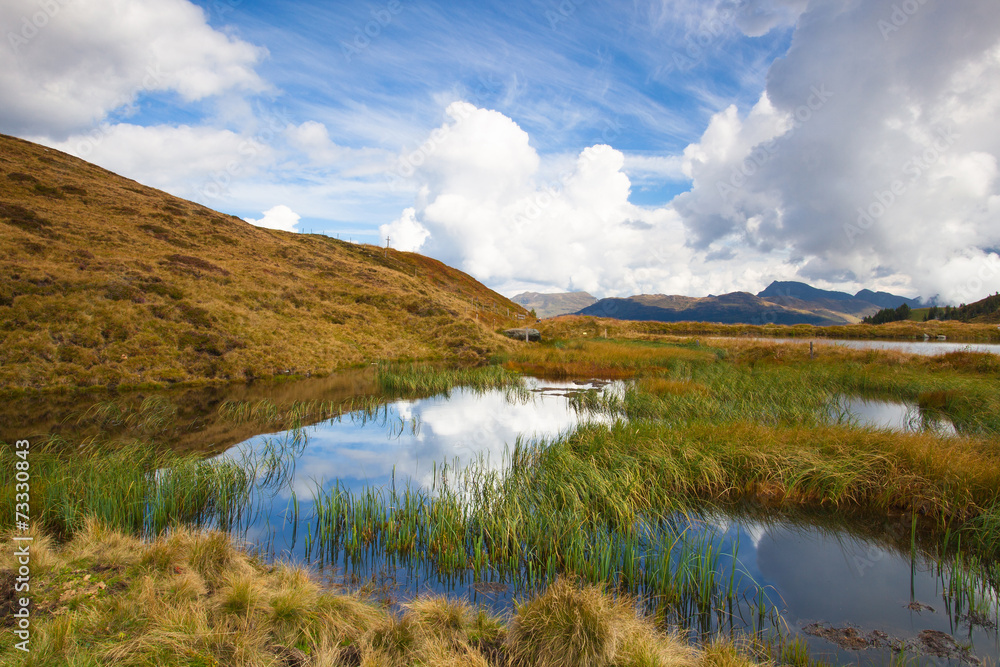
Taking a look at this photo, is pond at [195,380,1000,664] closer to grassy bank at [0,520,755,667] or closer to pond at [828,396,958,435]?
grassy bank at [0,520,755,667]

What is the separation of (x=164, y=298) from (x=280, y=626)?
33.3 m

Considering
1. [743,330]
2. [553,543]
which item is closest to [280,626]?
[553,543]

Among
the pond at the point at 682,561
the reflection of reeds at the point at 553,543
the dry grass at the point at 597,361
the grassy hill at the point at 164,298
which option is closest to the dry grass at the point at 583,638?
the reflection of reeds at the point at 553,543

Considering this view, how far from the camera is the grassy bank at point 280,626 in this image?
419 cm

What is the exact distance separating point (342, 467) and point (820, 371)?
77.6ft

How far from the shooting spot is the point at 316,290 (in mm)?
46875

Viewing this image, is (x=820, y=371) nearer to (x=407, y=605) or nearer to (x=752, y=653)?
(x=752, y=653)

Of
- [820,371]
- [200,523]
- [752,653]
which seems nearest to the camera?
[752,653]

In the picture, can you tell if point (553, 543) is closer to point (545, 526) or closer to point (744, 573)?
point (545, 526)

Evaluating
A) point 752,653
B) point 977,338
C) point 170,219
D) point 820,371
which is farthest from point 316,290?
point 977,338

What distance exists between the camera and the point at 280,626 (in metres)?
4.91

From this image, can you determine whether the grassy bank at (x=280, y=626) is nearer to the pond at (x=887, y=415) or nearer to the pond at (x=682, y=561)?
the pond at (x=682, y=561)

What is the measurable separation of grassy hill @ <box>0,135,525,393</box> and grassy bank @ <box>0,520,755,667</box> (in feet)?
68.4

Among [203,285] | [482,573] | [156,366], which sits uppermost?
[203,285]
